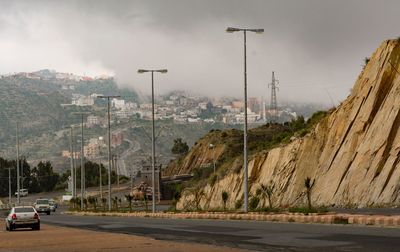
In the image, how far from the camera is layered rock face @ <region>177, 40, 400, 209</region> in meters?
52.8

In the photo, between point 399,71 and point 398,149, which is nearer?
point 398,149

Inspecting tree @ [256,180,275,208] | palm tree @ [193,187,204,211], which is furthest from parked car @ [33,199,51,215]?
tree @ [256,180,275,208]

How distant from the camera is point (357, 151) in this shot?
56531mm

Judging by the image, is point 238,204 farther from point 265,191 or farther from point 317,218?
point 317,218

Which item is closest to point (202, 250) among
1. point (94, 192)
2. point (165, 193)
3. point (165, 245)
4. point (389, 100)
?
point (165, 245)

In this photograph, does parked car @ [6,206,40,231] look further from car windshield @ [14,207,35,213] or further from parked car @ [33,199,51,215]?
parked car @ [33,199,51,215]

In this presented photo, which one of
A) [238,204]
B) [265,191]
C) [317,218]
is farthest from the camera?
[238,204]

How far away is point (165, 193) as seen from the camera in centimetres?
14975

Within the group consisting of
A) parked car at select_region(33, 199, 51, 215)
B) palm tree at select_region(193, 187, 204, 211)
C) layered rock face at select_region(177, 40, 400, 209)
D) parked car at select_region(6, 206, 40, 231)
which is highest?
layered rock face at select_region(177, 40, 400, 209)

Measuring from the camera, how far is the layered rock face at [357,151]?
52781mm

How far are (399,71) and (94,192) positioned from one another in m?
125

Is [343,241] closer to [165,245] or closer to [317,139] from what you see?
[165,245]

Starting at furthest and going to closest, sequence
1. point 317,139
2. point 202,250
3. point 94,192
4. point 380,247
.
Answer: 1. point 94,192
2. point 317,139
3. point 202,250
4. point 380,247

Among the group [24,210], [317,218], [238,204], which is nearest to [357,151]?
[238,204]
